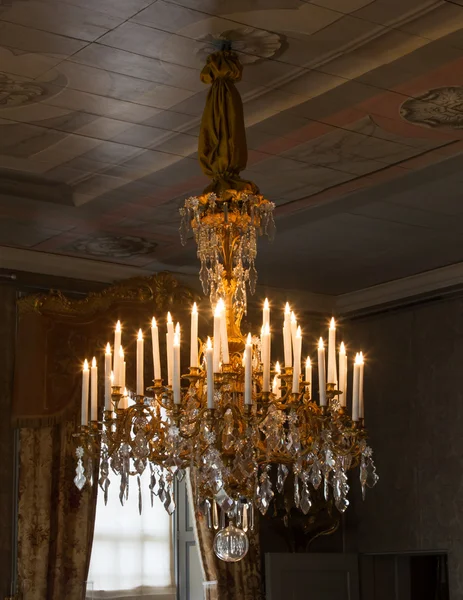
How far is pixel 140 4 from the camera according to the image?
155 inches

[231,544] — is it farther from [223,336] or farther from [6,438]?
[6,438]

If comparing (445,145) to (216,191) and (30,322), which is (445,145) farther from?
(30,322)

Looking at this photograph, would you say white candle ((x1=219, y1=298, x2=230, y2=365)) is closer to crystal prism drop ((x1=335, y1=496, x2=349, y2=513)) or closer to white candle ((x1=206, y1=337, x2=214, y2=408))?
white candle ((x1=206, y1=337, x2=214, y2=408))

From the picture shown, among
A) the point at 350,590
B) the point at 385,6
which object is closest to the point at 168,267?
the point at 350,590

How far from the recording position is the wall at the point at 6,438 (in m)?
6.58

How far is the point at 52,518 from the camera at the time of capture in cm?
675

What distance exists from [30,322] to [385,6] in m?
3.61

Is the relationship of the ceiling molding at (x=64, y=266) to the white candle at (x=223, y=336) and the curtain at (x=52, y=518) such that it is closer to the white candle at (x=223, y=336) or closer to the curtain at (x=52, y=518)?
the curtain at (x=52, y=518)

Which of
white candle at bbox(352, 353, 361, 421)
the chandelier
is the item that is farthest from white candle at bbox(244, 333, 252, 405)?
white candle at bbox(352, 353, 361, 421)

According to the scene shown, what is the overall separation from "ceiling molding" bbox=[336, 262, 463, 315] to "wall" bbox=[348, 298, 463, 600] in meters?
0.10

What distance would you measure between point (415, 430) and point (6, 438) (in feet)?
9.64

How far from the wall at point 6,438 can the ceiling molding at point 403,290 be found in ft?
8.99

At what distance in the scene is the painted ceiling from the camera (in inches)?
163

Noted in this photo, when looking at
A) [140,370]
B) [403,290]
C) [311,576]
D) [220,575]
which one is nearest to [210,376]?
[140,370]
